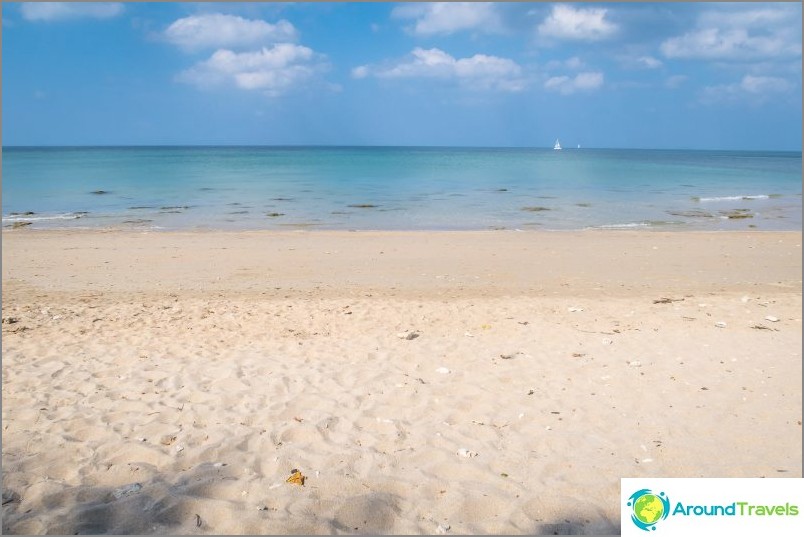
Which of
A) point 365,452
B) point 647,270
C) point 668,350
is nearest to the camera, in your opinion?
point 365,452

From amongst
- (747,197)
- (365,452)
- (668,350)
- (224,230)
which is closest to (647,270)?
(668,350)

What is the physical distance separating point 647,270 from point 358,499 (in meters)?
9.42

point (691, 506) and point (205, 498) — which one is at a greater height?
point (691, 506)

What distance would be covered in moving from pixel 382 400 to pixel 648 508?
243 centimetres

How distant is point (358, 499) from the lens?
3.51 metres

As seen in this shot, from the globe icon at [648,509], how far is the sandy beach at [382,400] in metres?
0.31

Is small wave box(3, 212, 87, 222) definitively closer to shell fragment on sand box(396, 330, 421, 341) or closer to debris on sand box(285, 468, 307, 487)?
shell fragment on sand box(396, 330, 421, 341)

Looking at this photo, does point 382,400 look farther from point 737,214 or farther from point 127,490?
point 737,214

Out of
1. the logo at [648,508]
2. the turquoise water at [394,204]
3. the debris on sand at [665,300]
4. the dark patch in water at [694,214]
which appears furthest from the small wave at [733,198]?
the logo at [648,508]

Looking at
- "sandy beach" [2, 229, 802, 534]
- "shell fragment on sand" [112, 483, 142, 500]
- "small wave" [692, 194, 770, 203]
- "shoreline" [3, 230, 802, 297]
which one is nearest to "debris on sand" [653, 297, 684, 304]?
"sandy beach" [2, 229, 802, 534]

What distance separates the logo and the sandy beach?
0.30 metres

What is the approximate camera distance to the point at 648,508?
301 cm

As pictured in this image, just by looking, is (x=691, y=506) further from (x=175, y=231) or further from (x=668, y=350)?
(x=175, y=231)

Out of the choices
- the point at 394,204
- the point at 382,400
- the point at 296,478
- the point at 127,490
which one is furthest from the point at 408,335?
the point at 394,204
